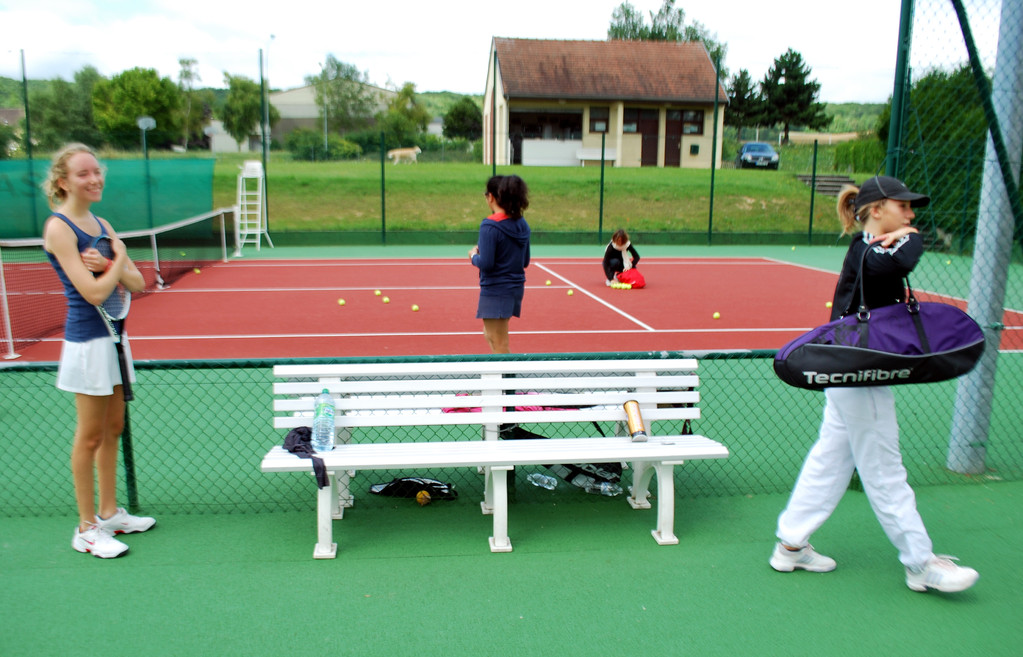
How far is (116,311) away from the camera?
332 centimetres

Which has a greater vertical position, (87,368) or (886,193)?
(886,193)

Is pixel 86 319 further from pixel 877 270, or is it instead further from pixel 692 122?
pixel 692 122

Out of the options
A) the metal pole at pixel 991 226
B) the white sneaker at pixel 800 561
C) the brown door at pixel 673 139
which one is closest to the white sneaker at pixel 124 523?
the white sneaker at pixel 800 561

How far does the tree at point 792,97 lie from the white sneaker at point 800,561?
175 ft

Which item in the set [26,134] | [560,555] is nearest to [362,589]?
[560,555]

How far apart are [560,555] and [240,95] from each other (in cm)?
5301

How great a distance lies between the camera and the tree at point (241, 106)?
46.1 m

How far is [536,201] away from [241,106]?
3309 cm

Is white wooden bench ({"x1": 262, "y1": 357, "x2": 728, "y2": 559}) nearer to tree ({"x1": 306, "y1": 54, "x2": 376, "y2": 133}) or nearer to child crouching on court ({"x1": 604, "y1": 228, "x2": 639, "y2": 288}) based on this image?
child crouching on court ({"x1": 604, "y1": 228, "x2": 639, "y2": 288})

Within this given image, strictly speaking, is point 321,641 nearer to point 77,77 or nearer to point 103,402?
point 103,402

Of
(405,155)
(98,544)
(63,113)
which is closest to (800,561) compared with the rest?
(98,544)

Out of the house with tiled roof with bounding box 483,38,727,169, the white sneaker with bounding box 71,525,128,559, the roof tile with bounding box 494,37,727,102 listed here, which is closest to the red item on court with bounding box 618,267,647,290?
the white sneaker with bounding box 71,525,128,559

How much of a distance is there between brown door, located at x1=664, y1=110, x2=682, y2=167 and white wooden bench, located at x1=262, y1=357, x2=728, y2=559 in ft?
116

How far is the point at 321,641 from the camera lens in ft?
9.06
